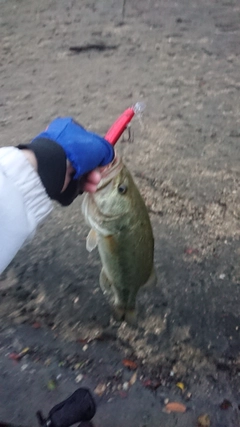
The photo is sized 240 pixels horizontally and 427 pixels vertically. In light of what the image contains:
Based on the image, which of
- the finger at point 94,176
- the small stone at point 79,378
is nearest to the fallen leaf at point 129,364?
the small stone at point 79,378

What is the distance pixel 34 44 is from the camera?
21.4 ft

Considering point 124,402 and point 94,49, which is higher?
point 94,49

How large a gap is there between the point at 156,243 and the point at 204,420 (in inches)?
52.7

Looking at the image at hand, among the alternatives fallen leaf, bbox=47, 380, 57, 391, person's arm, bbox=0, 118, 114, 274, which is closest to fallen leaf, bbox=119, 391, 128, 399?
fallen leaf, bbox=47, 380, 57, 391

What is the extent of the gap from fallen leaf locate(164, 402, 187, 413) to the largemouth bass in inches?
26.0

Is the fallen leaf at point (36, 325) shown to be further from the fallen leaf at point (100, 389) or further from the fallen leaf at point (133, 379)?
the fallen leaf at point (133, 379)

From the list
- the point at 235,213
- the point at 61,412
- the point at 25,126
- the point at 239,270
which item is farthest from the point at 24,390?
the point at 25,126

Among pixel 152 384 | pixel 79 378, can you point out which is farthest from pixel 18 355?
pixel 152 384

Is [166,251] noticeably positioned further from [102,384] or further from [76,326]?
[102,384]

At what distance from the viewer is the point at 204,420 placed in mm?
2492

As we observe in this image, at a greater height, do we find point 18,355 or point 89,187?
point 89,187

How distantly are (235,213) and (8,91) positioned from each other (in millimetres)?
3322

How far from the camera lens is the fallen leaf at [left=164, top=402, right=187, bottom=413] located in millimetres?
2545

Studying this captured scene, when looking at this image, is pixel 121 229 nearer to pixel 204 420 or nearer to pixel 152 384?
pixel 152 384
